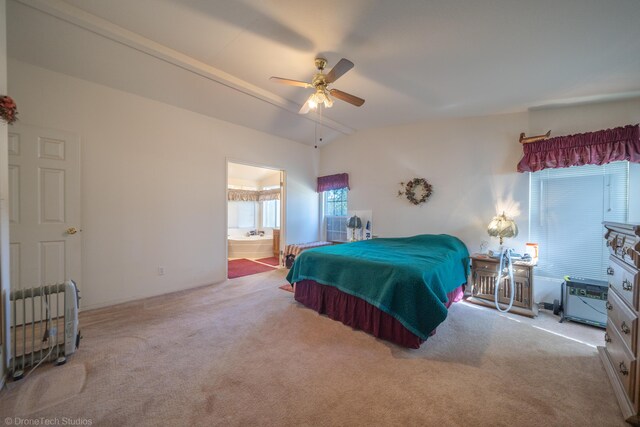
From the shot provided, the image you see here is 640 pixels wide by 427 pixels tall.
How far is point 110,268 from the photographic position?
2986 millimetres

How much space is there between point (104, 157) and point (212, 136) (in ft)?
4.65

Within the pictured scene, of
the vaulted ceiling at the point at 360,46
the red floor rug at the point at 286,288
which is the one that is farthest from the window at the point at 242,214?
the vaulted ceiling at the point at 360,46

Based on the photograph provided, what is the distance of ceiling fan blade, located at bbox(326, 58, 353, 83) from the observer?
7.00 ft

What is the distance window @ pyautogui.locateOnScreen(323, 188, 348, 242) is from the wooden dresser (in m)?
3.94

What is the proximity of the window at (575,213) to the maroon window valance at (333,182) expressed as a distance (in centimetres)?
301

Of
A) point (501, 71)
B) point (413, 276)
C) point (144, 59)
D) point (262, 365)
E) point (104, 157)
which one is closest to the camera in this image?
point (262, 365)

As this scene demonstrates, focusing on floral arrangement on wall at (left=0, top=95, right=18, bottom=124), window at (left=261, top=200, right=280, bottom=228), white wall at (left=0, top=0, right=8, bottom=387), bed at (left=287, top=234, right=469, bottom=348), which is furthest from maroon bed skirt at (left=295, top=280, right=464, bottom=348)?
window at (left=261, top=200, right=280, bottom=228)

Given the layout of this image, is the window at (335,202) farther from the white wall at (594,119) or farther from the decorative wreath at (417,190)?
the white wall at (594,119)

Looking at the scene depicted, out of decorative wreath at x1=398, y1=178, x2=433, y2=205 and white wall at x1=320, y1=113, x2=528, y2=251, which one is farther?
decorative wreath at x1=398, y1=178, x2=433, y2=205

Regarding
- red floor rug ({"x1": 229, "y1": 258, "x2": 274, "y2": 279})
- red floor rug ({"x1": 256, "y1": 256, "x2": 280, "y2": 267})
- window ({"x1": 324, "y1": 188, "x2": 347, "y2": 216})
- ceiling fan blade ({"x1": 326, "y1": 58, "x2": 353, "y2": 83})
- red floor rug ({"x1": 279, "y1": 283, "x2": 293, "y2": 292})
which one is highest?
ceiling fan blade ({"x1": 326, "y1": 58, "x2": 353, "y2": 83})

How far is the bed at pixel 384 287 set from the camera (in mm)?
2080

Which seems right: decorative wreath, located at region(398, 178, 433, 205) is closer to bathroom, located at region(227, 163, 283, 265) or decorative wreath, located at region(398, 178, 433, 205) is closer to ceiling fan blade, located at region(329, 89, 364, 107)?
ceiling fan blade, located at region(329, 89, 364, 107)

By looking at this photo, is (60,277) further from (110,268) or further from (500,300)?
(500,300)

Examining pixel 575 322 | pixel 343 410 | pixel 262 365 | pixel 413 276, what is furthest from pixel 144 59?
pixel 575 322
